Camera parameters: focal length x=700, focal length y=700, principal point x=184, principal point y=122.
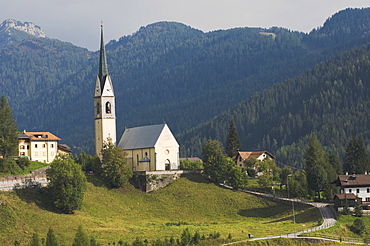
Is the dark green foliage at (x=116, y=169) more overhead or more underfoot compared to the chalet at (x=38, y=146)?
more underfoot

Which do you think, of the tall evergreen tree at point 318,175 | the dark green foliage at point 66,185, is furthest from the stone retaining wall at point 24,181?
the tall evergreen tree at point 318,175

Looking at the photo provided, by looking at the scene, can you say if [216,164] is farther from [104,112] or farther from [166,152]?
[104,112]

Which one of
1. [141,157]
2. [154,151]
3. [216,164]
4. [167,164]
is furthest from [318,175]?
[141,157]

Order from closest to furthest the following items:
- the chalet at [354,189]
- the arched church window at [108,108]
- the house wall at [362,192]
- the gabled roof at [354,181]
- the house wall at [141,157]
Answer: the chalet at [354,189] < the house wall at [362,192] < the gabled roof at [354,181] < the house wall at [141,157] < the arched church window at [108,108]

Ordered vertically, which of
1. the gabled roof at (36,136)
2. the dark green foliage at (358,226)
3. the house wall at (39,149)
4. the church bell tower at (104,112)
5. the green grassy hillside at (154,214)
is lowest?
the dark green foliage at (358,226)

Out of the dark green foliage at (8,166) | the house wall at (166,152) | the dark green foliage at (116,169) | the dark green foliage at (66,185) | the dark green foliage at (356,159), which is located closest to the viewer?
the dark green foliage at (66,185)

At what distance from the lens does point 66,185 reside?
97.9 m

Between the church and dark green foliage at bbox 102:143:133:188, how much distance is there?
6.93 m

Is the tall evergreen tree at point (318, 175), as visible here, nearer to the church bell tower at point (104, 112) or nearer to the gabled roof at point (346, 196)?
the gabled roof at point (346, 196)

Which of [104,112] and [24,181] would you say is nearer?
[24,181]

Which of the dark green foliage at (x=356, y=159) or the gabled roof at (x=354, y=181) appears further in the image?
the dark green foliage at (x=356, y=159)

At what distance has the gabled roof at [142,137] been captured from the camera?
407ft

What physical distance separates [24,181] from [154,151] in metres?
29.2

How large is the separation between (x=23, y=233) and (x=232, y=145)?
76.0 m
